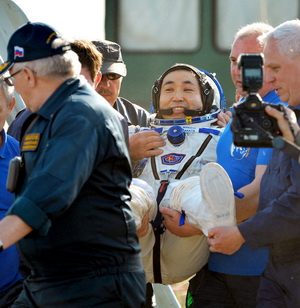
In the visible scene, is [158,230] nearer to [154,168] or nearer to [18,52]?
[154,168]

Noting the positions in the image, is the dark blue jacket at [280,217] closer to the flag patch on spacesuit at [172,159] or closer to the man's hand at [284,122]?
the man's hand at [284,122]

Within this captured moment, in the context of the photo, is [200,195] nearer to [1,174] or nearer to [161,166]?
[161,166]

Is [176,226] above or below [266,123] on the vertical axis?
below

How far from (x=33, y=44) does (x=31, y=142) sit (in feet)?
1.31

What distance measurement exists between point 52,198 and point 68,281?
43 cm

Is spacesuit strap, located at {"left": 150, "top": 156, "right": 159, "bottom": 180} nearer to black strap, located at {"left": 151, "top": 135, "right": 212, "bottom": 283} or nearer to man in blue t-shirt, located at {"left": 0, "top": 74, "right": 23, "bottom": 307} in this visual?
black strap, located at {"left": 151, "top": 135, "right": 212, "bottom": 283}

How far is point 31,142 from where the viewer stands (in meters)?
3.59

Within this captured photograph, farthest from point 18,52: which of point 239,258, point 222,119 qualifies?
point 239,258

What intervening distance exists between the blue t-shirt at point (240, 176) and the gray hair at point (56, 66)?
1.23 m

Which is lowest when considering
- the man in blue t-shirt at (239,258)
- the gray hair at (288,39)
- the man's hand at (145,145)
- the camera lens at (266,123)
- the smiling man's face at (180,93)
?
the man in blue t-shirt at (239,258)

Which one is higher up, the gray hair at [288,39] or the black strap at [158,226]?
the gray hair at [288,39]

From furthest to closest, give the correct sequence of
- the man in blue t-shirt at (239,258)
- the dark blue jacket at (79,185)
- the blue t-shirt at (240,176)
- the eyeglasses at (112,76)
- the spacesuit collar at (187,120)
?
the eyeglasses at (112,76)
the spacesuit collar at (187,120)
the blue t-shirt at (240,176)
the man in blue t-shirt at (239,258)
the dark blue jacket at (79,185)

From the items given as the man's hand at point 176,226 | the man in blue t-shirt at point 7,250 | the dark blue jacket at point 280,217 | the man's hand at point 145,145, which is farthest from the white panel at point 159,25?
the dark blue jacket at point 280,217

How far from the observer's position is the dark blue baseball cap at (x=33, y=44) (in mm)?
3633
